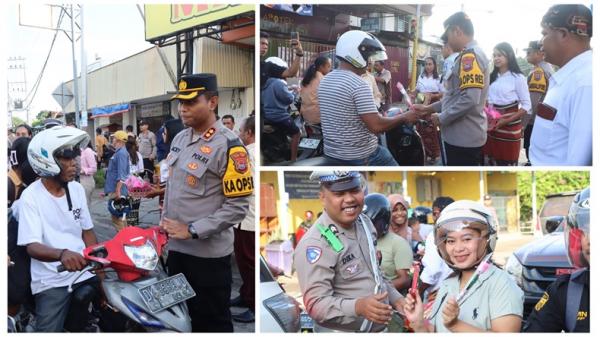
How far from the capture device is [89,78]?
16.6 feet

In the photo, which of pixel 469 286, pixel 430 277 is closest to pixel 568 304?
pixel 469 286

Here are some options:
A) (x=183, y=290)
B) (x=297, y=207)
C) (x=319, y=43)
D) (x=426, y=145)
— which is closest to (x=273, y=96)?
(x=319, y=43)

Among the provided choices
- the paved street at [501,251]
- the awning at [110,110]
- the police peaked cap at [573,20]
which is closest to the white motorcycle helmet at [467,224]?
the paved street at [501,251]

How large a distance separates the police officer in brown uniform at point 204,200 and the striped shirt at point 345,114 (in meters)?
0.48

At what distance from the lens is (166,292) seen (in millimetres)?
2676

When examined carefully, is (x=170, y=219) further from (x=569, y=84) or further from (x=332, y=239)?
(x=569, y=84)

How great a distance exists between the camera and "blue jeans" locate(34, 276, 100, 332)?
2.71m

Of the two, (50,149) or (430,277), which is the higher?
(50,149)

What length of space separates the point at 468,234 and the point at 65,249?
1.97 m

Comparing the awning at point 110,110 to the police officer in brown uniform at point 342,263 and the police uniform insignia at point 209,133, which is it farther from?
the police officer in brown uniform at point 342,263

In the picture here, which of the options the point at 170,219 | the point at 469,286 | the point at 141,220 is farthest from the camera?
the point at 141,220

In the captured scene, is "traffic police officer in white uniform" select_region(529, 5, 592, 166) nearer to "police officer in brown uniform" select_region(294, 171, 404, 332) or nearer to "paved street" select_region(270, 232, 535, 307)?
"paved street" select_region(270, 232, 535, 307)

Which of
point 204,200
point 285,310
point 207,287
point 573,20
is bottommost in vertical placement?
point 285,310

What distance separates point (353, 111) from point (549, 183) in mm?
1081
